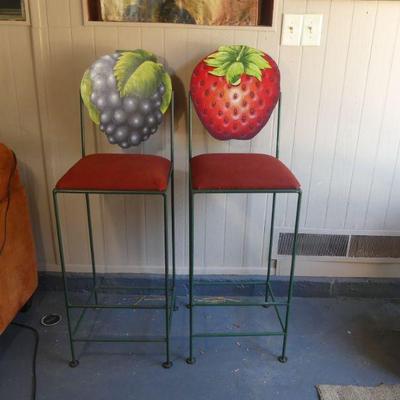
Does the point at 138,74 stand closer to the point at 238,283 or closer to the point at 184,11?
the point at 184,11

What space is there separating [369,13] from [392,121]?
0.43m

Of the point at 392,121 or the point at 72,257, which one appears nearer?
the point at 392,121

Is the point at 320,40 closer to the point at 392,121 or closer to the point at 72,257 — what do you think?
the point at 392,121

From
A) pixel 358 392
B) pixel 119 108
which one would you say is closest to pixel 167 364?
pixel 358 392

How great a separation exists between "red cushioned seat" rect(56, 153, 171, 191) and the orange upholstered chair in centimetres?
30

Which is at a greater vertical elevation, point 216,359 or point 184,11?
point 184,11

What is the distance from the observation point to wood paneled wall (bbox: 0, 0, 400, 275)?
1.62 m

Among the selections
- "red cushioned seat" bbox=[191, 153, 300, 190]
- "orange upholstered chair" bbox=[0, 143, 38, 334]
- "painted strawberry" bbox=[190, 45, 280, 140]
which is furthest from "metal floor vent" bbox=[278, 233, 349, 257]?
"orange upholstered chair" bbox=[0, 143, 38, 334]

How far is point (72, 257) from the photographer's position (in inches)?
76.8

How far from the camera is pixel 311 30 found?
1.61 m

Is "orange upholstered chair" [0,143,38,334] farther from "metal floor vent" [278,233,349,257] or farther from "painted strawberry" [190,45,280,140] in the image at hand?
"metal floor vent" [278,233,349,257]

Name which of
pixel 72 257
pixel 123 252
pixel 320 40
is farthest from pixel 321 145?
pixel 72 257

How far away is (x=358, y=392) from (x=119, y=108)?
1.30 meters

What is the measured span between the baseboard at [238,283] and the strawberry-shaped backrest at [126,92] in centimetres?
73
